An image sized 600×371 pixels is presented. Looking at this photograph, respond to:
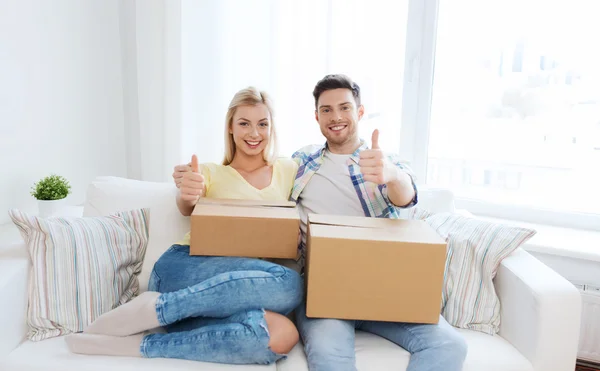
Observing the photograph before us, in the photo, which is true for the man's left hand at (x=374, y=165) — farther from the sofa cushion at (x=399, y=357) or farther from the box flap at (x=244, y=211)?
the sofa cushion at (x=399, y=357)

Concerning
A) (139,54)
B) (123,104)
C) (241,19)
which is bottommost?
(123,104)

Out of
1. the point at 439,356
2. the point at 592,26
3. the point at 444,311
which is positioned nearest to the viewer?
the point at 439,356

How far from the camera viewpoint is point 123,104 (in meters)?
2.67

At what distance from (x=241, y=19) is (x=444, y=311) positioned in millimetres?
1671

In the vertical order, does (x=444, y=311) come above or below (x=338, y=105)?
below

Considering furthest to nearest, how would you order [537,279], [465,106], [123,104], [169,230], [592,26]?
[123,104], [465,106], [592,26], [169,230], [537,279]

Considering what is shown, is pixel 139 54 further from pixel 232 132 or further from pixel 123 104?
pixel 232 132

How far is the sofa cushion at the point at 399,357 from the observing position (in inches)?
50.9

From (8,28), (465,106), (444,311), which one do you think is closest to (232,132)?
(444,311)

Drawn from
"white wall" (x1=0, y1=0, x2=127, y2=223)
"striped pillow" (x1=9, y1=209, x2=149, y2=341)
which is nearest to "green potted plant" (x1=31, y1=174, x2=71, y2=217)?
"white wall" (x1=0, y1=0, x2=127, y2=223)

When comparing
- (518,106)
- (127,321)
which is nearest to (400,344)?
(127,321)

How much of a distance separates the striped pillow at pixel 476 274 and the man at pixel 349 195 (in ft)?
0.46

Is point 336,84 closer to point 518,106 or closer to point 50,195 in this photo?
point 518,106

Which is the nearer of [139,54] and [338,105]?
[338,105]
